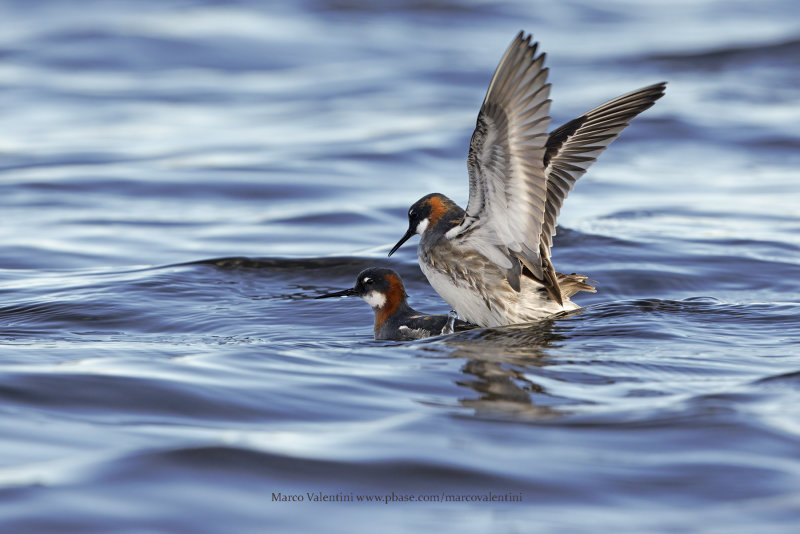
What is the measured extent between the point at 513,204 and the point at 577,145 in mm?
1141

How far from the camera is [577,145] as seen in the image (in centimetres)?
731

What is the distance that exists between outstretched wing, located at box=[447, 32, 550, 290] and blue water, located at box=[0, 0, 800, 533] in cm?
65

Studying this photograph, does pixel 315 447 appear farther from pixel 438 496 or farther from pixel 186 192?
pixel 186 192

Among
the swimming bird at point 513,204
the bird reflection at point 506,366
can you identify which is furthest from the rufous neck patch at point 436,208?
the bird reflection at point 506,366

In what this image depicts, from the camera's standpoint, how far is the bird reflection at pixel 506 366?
509cm

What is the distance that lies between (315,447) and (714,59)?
17.0 m

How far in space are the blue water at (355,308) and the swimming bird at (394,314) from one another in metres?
0.32

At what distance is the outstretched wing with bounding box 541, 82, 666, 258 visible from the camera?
7.23m

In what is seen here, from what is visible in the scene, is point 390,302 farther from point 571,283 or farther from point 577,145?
point 577,145

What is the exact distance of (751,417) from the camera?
486 cm

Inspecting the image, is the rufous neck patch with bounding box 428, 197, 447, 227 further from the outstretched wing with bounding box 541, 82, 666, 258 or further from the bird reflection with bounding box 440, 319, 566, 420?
the bird reflection with bounding box 440, 319, 566, 420

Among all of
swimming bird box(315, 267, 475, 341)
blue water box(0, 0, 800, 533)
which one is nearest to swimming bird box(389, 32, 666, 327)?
swimming bird box(315, 267, 475, 341)

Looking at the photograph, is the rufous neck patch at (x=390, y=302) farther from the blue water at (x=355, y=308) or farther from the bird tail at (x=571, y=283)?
the bird tail at (x=571, y=283)

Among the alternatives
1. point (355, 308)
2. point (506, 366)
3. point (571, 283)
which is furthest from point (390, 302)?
point (506, 366)
